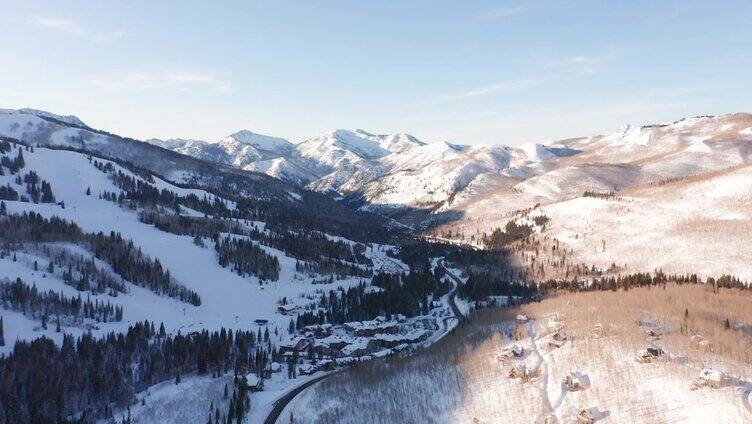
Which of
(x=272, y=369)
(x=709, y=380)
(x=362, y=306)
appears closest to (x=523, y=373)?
(x=709, y=380)

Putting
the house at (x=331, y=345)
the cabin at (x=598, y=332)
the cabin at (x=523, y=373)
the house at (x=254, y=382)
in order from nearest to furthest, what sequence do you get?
the cabin at (x=523, y=373)
the cabin at (x=598, y=332)
the house at (x=254, y=382)
the house at (x=331, y=345)

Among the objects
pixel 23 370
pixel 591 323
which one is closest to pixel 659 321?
pixel 591 323

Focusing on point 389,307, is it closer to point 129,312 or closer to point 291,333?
point 291,333

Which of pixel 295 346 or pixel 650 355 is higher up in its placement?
pixel 650 355

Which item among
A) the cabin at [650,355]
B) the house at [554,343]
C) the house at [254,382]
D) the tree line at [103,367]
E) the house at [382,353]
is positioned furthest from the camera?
the house at [382,353]

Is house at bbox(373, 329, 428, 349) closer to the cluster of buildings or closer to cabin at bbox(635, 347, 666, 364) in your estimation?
the cluster of buildings

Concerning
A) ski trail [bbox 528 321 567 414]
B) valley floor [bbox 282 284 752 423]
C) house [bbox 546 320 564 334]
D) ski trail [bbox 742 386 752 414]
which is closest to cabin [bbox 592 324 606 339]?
valley floor [bbox 282 284 752 423]

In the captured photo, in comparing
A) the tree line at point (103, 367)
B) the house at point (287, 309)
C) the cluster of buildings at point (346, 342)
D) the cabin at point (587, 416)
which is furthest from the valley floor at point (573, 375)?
the house at point (287, 309)

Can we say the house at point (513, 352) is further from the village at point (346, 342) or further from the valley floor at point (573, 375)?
the village at point (346, 342)

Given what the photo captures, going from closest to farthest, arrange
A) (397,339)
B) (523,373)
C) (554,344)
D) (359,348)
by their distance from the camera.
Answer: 1. (523,373)
2. (554,344)
3. (359,348)
4. (397,339)

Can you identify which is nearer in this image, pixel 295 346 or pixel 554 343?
pixel 554 343

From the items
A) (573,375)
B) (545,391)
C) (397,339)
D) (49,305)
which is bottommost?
(397,339)

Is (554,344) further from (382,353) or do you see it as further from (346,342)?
(346,342)
